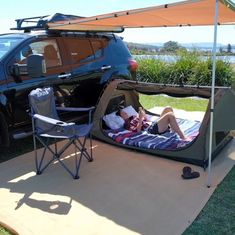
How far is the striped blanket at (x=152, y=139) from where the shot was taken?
191 inches

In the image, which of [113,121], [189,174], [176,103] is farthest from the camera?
[176,103]

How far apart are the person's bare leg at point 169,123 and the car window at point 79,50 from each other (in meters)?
1.67

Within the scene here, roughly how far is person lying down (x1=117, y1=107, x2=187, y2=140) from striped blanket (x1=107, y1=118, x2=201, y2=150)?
8 centimetres

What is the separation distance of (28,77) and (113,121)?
5.18 ft

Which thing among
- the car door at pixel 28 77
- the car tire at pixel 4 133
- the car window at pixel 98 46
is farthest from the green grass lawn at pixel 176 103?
the car tire at pixel 4 133

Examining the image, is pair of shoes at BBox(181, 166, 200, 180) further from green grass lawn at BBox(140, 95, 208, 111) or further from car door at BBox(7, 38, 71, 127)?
green grass lawn at BBox(140, 95, 208, 111)

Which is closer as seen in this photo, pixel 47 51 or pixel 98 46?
pixel 47 51

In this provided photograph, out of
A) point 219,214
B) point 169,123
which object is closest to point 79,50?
point 169,123

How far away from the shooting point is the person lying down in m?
5.16

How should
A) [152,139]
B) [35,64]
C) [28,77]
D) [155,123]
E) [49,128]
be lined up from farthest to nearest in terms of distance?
[155,123], [152,139], [28,77], [35,64], [49,128]

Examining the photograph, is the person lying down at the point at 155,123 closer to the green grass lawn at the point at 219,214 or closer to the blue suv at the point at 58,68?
the blue suv at the point at 58,68

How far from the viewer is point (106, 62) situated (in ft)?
20.1

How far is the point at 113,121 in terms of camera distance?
564cm

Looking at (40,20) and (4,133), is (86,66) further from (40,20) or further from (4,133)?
(4,133)
